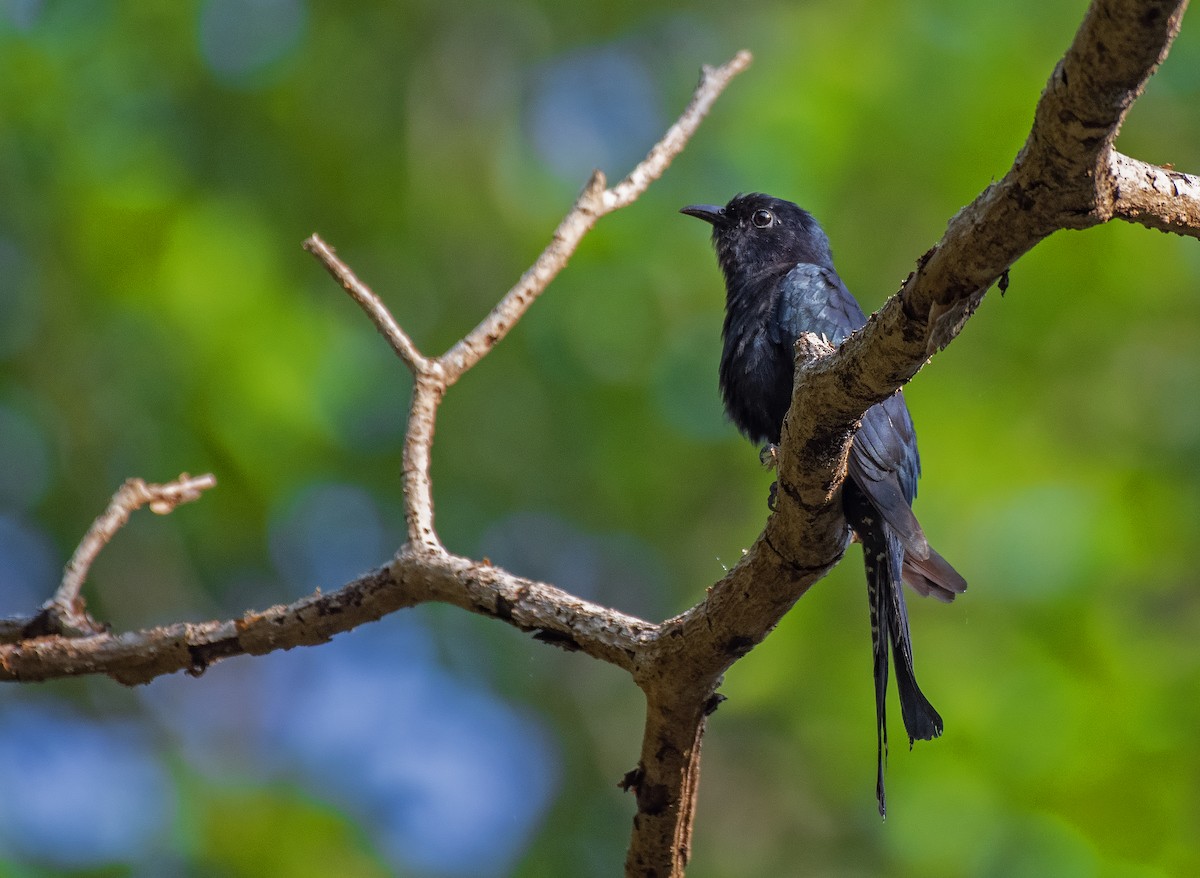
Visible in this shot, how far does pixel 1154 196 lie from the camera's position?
2074 millimetres

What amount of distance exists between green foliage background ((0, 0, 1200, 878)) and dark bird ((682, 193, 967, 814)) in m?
2.19

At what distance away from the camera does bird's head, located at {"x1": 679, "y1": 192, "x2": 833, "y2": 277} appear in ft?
16.4

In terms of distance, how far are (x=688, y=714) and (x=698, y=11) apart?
7.47m

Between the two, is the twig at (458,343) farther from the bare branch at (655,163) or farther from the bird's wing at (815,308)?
the bird's wing at (815,308)

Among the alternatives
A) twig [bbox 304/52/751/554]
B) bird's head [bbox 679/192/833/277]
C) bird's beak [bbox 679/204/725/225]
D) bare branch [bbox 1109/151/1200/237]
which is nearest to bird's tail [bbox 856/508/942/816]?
twig [bbox 304/52/751/554]

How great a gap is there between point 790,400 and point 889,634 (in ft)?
2.29

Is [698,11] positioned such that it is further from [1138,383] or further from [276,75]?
[1138,383]

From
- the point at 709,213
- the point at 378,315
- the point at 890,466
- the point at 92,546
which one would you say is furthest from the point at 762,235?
the point at 92,546

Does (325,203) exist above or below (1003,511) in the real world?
above

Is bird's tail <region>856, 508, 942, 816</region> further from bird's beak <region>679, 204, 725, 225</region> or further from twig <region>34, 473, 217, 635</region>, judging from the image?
bird's beak <region>679, 204, 725, 225</region>

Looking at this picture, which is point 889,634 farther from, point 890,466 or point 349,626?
point 349,626

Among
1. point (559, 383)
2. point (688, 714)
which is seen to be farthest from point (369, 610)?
point (559, 383)

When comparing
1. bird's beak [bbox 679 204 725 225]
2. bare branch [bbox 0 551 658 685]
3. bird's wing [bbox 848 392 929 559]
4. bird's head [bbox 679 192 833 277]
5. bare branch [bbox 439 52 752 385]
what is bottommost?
bare branch [bbox 0 551 658 685]

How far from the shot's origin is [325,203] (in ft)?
26.9
